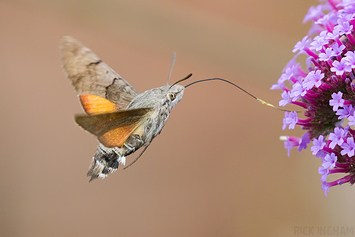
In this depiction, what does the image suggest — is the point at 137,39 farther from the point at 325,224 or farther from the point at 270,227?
the point at 325,224

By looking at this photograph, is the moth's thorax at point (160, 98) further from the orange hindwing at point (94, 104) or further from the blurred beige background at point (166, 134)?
the blurred beige background at point (166, 134)

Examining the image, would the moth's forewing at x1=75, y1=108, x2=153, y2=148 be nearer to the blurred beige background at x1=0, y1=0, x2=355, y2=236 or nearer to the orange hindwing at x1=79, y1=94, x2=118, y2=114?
the orange hindwing at x1=79, y1=94, x2=118, y2=114

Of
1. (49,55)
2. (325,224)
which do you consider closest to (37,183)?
(49,55)

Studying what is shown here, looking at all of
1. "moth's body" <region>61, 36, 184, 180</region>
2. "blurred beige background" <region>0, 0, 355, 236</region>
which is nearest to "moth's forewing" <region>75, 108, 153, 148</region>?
"moth's body" <region>61, 36, 184, 180</region>

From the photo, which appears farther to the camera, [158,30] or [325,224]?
[325,224]

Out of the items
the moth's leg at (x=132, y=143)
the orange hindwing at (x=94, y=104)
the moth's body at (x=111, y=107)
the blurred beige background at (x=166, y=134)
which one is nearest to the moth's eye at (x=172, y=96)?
the moth's body at (x=111, y=107)

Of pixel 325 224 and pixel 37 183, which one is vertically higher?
pixel 37 183

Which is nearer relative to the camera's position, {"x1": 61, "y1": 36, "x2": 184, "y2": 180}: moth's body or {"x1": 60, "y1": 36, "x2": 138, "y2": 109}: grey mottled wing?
{"x1": 61, "y1": 36, "x2": 184, "y2": 180}: moth's body
